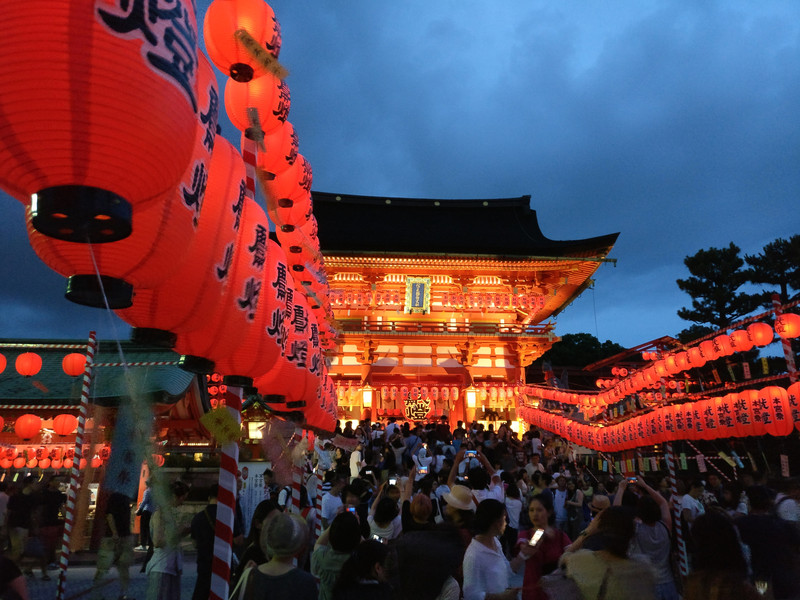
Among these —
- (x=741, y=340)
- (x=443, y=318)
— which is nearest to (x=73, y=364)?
(x=741, y=340)

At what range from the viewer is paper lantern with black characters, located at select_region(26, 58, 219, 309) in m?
2.48

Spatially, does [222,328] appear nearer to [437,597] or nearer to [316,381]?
[437,597]

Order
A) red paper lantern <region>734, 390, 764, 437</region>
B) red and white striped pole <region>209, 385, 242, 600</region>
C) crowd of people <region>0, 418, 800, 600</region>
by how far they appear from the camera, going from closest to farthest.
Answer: crowd of people <region>0, 418, 800, 600</region> < red and white striped pole <region>209, 385, 242, 600</region> < red paper lantern <region>734, 390, 764, 437</region>

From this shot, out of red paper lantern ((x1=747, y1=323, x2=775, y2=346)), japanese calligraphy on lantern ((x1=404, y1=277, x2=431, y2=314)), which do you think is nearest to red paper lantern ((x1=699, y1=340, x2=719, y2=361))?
red paper lantern ((x1=747, y1=323, x2=775, y2=346))

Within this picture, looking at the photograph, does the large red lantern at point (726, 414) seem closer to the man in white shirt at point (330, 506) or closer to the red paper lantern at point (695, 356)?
the red paper lantern at point (695, 356)

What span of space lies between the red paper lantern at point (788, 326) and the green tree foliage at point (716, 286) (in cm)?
1782

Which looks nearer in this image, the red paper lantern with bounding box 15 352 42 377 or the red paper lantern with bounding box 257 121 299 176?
the red paper lantern with bounding box 257 121 299 176

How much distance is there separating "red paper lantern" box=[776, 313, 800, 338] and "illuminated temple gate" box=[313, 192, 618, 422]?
43.5ft

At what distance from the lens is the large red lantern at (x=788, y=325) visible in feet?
31.7

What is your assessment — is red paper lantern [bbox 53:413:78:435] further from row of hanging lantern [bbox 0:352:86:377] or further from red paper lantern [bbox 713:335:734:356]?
red paper lantern [bbox 713:335:734:356]

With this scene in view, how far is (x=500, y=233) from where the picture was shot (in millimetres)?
28984

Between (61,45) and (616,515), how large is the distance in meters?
3.30

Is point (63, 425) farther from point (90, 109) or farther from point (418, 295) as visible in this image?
point (418, 295)

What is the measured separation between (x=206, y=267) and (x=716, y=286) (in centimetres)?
2884
